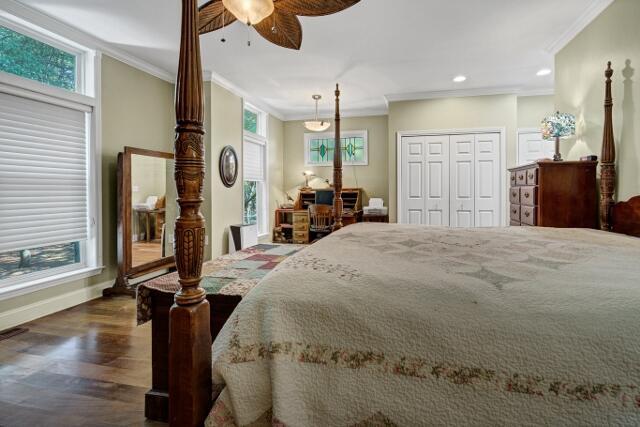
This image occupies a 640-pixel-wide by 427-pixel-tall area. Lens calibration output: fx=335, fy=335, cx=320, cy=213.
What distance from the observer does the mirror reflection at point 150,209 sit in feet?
12.0

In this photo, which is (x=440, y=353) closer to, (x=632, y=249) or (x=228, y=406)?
(x=228, y=406)

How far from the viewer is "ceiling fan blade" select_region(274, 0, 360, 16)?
1.95 m

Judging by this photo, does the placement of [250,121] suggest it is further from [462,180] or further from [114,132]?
[462,180]

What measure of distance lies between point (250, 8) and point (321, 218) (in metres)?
4.29

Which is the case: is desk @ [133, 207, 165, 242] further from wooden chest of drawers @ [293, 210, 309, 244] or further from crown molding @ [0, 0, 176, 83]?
wooden chest of drawers @ [293, 210, 309, 244]

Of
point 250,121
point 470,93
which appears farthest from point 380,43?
point 250,121

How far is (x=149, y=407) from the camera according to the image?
1.62 m

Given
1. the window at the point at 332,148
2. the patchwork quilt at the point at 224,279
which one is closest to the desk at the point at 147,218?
Answer: the patchwork quilt at the point at 224,279

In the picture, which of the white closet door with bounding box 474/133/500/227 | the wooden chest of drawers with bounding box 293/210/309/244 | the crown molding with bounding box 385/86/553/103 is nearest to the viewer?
the crown molding with bounding box 385/86/553/103

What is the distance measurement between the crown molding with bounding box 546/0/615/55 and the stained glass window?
482 cm

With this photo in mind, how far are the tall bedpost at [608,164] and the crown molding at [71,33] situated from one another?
181 inches

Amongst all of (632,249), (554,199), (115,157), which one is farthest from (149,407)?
(554,199)

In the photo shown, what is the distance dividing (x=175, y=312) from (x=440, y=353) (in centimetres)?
69

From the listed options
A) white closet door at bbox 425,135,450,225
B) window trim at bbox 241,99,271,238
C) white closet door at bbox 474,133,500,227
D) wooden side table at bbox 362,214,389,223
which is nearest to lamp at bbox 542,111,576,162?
white closet door at bbox 474,133,500,227
